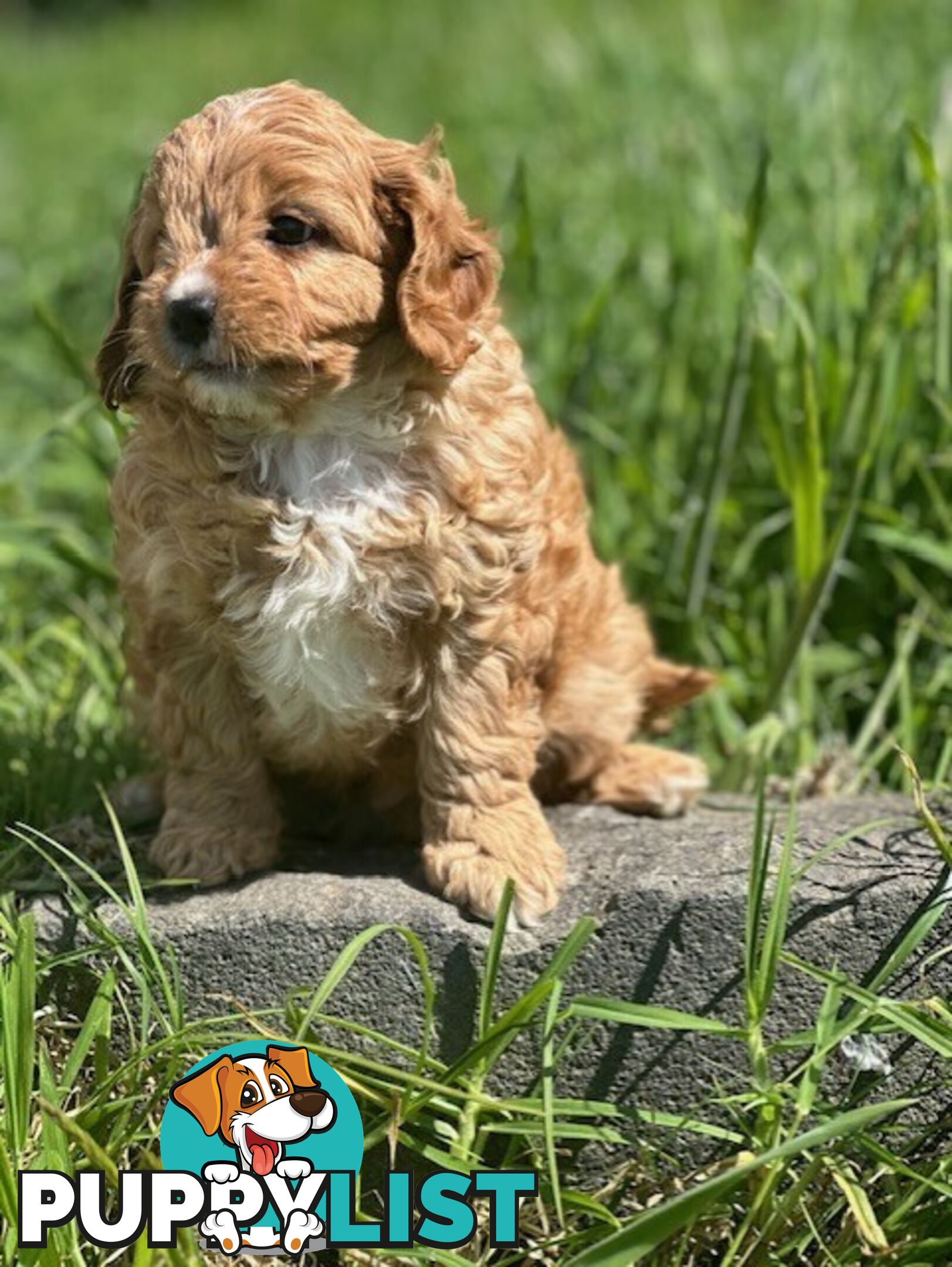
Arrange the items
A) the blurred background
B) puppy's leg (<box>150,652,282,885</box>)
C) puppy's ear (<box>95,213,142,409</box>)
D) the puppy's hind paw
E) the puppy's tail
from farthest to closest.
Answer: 1. the blurred background
2. the puppy's tail
3. the puppy's hind paw
4. puppy's leg (<box>150,652,282,885</box>)
5. puppy's ear (<box>95,213,142,409</box>)

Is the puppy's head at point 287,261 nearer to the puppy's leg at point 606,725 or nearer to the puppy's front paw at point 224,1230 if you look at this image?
the puppy's leg at point 606,725

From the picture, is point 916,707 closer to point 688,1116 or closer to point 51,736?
point 688,1116

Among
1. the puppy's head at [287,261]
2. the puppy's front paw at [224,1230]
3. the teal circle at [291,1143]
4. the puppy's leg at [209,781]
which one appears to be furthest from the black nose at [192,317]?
the puppy's front paw at [224,1230]

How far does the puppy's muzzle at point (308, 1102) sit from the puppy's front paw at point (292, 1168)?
7 cm

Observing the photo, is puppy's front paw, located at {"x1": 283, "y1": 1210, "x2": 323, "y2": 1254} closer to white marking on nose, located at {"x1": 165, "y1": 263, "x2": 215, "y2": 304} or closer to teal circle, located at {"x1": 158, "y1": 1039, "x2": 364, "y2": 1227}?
teal circle, located at {"x1": 158, "y1": 1039, "x2": 364, "y2": 1227}

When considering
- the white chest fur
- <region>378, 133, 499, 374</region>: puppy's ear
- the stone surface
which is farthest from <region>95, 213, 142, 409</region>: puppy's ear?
the stone surface

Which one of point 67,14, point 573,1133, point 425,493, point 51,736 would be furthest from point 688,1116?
point 67,14

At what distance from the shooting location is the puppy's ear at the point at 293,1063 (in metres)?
2.62

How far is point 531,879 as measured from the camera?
9.62ft

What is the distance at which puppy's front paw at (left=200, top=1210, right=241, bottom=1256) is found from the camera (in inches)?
102

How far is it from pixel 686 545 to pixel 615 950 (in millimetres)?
1632

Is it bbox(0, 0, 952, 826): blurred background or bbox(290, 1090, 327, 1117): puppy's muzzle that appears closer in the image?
bbox(290, 1090, 327, 1117): puppy's muzzle

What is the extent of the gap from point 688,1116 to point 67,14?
18.8m

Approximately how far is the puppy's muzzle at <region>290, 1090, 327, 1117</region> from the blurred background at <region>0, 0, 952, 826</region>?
1.06 meters
